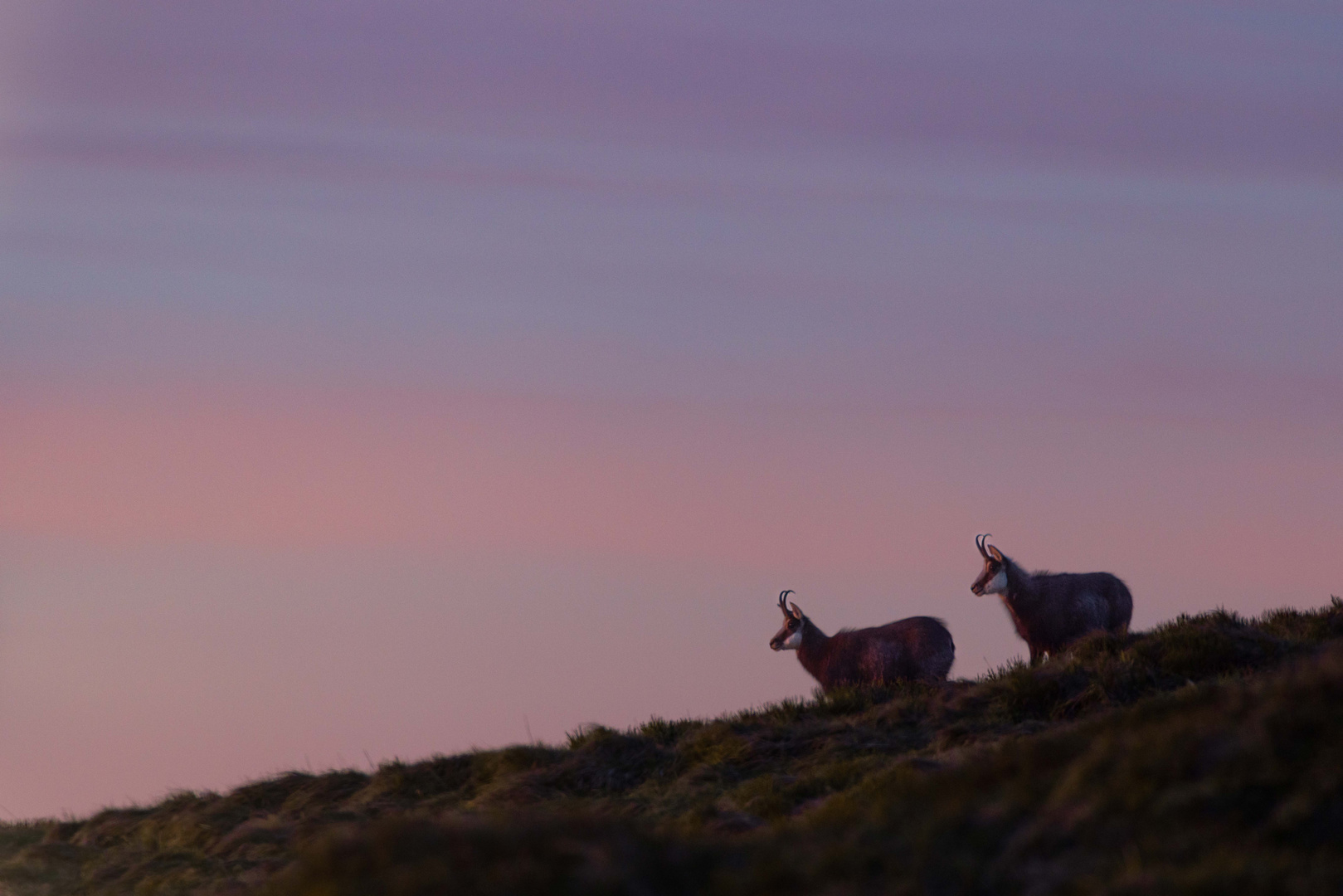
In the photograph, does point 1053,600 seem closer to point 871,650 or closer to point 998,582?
point 998,582

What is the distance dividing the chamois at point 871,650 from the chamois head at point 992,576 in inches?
63.5

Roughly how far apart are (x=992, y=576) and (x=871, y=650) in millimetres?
2461

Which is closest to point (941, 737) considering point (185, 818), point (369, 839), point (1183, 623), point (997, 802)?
point (1183, 623)

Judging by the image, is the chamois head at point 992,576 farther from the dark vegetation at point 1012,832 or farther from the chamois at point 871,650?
the dark vegetation at point 1012,832

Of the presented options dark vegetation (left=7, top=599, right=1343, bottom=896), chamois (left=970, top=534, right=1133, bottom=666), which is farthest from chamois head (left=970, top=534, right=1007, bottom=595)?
dark vegetation (left=7, top=599, right=1343, bottom=896)

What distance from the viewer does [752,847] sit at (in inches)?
263

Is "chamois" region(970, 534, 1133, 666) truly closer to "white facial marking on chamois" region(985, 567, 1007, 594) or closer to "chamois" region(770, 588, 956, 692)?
"white facial marking on chamois" region(985, 567, 1007, 594)

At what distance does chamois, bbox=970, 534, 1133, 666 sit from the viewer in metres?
21.2

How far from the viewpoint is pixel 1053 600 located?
843 inches

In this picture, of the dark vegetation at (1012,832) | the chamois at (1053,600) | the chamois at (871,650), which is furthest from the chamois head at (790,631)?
the dark vegetation at (1012,832)

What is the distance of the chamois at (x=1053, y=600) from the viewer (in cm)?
2116

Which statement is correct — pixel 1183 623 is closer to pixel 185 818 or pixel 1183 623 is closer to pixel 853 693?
pixel 853 693

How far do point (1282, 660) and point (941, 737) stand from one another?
428 centimetres

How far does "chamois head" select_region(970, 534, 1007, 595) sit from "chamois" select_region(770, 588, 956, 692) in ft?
5.29
